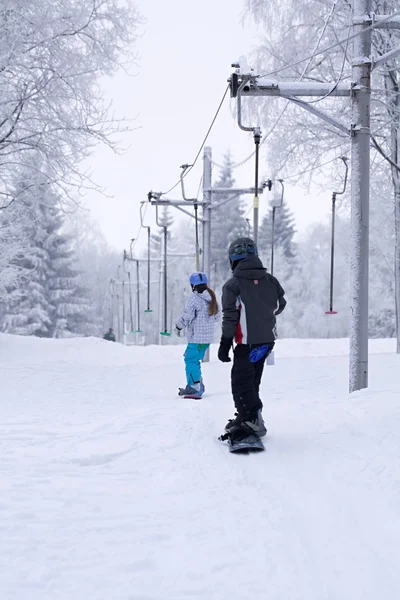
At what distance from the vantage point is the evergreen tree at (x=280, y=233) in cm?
5024

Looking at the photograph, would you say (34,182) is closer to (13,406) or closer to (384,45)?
(13,406)

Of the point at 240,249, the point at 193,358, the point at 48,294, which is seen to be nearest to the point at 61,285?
the point at 48,294

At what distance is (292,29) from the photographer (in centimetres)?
1359

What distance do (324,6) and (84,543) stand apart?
42.6 ft

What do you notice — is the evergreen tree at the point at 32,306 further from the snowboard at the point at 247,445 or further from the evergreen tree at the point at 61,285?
the snowboard at the point at 247,445

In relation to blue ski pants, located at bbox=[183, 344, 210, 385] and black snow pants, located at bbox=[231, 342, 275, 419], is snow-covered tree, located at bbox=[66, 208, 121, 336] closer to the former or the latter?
blue ski pants, located at bbox=[183, 344, 210, 385]

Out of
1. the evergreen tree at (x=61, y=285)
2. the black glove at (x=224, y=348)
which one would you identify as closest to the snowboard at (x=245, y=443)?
the black glove at (x=224, y=348)

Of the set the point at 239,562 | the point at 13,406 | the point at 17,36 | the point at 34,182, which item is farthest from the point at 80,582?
the point at 34,182

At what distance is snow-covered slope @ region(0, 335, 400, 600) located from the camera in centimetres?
255

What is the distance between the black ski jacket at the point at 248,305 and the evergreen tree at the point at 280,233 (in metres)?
42.9

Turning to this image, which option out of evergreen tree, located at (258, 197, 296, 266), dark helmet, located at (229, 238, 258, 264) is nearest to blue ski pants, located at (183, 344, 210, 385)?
dark helmet, located at (229, 238, 258, 264)

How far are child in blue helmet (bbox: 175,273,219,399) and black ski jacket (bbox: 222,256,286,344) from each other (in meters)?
3.30

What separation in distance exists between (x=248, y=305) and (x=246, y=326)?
0.58 feet

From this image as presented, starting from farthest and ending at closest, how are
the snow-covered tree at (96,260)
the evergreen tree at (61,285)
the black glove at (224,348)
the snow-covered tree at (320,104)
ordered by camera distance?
the snow-covered tree at (96,260) → the evergreen tree at (61,285) → the snow-covered tree at (320,104) → the black glove at (224,348)
